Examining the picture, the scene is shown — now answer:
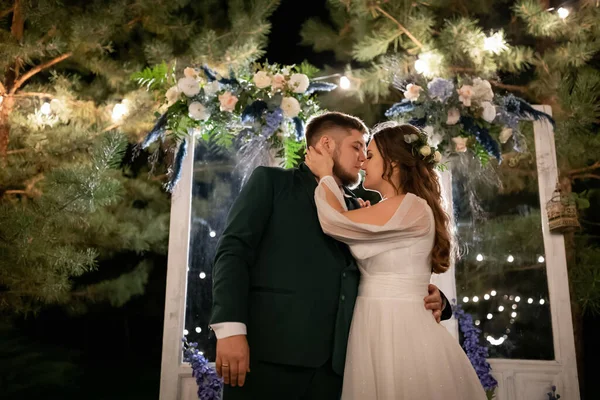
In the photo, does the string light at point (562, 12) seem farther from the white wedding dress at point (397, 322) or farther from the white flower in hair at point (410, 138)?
the white wedding dress at point (397, 322)

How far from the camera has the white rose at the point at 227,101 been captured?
3.36 m

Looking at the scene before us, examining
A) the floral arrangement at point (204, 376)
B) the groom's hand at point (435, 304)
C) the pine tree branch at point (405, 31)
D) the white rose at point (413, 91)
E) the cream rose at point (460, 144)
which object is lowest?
the floral arrangement at point (204, 376)

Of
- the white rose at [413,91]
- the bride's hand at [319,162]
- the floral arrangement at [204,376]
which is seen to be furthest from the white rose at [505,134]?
the floral arrangement at [204,376]

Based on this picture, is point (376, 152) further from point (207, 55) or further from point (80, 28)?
point (80, 28)

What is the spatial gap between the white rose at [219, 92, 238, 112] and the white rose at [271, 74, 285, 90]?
10.0 inches

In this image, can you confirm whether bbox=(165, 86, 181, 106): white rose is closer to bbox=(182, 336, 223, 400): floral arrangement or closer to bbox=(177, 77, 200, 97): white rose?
bbox=(177, 77, 200, 97): white rose

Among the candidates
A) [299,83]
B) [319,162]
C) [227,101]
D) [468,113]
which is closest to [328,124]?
[319,162]

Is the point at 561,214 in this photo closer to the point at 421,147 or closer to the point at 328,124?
the point at 421,147

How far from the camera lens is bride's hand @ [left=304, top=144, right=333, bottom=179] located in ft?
7.98

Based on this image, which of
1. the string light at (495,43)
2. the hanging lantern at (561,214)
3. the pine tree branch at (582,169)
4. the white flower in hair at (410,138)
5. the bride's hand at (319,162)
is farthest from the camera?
the pine tree branch at (582,169)

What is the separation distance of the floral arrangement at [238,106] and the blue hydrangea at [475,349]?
4.86 feet

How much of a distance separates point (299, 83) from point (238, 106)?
412 millimetres

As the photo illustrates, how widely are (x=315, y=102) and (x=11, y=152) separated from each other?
237 cm

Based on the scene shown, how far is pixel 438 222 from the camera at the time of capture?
247 cm
